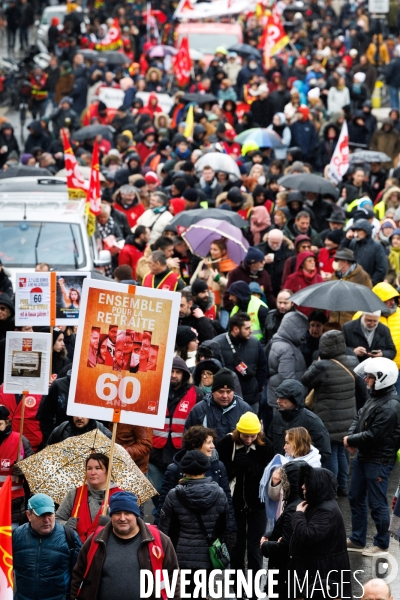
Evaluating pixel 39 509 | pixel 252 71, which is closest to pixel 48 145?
pixel 252 71

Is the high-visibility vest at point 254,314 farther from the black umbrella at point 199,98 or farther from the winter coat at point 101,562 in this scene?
the black umbrella at point 199,98

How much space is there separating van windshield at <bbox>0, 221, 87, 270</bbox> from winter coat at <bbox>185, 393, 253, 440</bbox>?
4772 millimetres

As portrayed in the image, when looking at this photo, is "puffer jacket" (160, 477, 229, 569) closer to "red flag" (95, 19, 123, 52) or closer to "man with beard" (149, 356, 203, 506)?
"man with beard" (149, 356, 203, 506)

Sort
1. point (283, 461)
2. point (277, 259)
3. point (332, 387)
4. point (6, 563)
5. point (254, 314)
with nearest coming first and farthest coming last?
point (6, 563) < point (283, 461) < point (332, 387) < point (254, 314) < point (277, 259)

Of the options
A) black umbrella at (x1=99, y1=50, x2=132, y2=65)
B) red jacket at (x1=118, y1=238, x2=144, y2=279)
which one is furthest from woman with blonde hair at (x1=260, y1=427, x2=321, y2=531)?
black umbrella at (x1=99, y1=50, x2=132, y2=65)

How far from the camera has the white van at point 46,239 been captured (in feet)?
48.9

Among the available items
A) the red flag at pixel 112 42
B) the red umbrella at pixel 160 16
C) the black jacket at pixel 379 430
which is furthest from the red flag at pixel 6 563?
the red umbrella at pixel 160 16

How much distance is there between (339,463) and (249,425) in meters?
2.23

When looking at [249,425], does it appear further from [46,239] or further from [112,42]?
[112,42]

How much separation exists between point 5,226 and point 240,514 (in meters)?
6.36

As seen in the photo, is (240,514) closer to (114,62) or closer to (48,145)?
(48,145)

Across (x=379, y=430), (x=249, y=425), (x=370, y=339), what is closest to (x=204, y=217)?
(x=370, y=339)

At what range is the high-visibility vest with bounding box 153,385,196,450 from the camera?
1061 centimetres

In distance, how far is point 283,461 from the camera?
9.39 metres
